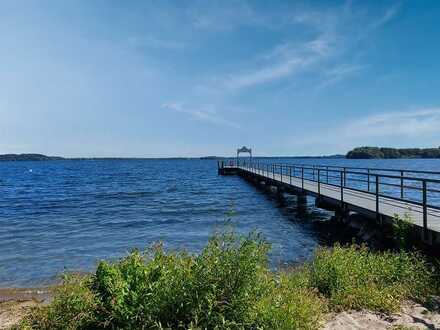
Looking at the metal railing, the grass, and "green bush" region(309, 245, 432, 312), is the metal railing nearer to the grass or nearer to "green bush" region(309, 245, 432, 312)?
"green bush" region(309, 245, 432, 312)

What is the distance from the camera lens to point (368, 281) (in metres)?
5.71

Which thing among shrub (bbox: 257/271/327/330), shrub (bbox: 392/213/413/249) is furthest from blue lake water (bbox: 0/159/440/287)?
shrub (bbox: 392/213/413/249)

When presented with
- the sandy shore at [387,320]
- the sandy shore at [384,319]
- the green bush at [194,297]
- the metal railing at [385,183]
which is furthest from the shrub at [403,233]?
the green bush at [194,297]

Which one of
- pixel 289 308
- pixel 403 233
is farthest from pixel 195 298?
pixel 403 233

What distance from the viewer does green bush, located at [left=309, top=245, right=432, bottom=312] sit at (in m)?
5.13

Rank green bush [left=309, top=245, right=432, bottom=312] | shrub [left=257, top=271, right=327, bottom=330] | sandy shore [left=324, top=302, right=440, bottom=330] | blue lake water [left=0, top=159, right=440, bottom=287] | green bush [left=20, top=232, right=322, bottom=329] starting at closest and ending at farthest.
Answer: green bush [left=20, top=232, right=322, bottom=329] < shrub [left=257, top=271, right=327, bottom=330] < sandy shore [left=324, top=302, right=440, bottom=330] < green bush [left=309, top=245, right=432, bottom=312] < blue lake water [left=0, top=159, right=440, bottom=287]

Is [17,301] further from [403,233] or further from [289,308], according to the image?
[403,233]

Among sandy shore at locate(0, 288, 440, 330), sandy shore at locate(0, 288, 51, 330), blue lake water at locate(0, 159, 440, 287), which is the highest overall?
sandy shore at locate(0, 288, 440, 330)

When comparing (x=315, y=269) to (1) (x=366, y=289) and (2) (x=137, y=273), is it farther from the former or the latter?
(2) (x=137, y=273)

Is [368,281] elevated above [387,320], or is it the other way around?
[368,281]

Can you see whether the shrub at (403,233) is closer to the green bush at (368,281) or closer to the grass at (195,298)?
the green bush at (368,281)

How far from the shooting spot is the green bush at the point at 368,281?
16.8 ft

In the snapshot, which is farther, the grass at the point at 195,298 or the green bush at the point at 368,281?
the green bush at the point at 368,281

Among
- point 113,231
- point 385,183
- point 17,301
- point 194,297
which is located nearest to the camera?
point 194,297
